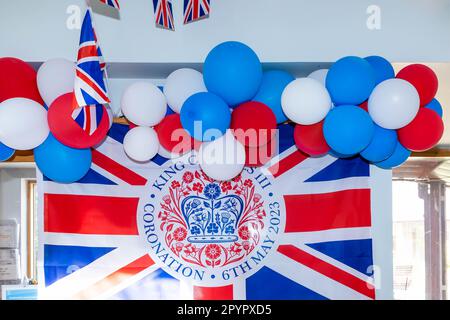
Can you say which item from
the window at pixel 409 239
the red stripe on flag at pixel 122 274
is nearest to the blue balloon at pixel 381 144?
the red stripe on flag at pixel 122 274

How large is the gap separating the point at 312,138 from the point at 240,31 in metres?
0.67

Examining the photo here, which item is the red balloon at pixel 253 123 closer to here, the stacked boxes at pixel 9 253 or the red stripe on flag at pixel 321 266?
the red stripe on flag at pixel 321 266

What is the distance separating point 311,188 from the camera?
2998 millimetres

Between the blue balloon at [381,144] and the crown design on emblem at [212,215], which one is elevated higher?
the blue balloon at [381,144]

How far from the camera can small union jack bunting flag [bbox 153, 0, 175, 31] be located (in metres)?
2.56

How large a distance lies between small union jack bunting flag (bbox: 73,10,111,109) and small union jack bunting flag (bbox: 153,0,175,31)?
0.34 meters

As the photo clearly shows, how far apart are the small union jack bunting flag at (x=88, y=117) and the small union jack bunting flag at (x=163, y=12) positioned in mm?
498

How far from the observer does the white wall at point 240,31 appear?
278 cm

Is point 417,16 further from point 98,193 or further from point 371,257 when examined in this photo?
point 98,193

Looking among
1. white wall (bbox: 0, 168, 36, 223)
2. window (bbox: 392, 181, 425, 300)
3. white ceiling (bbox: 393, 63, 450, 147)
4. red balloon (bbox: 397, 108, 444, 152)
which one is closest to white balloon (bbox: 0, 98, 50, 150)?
red balloon (bbox: 397, 108, 444, 152)

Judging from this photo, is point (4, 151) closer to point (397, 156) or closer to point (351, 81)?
point (351, 81)

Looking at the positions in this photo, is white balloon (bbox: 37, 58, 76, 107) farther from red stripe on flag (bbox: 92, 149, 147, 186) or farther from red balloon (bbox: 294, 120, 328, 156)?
red balloon (bbox: 294, 120, 328, 156)

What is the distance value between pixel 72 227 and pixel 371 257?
158 cm

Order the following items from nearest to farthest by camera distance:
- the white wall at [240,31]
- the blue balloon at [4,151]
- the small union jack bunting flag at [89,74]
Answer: the small union jack bunting flag at [89,74], the blue balloon at [4,151], the white wall at [240,31]
